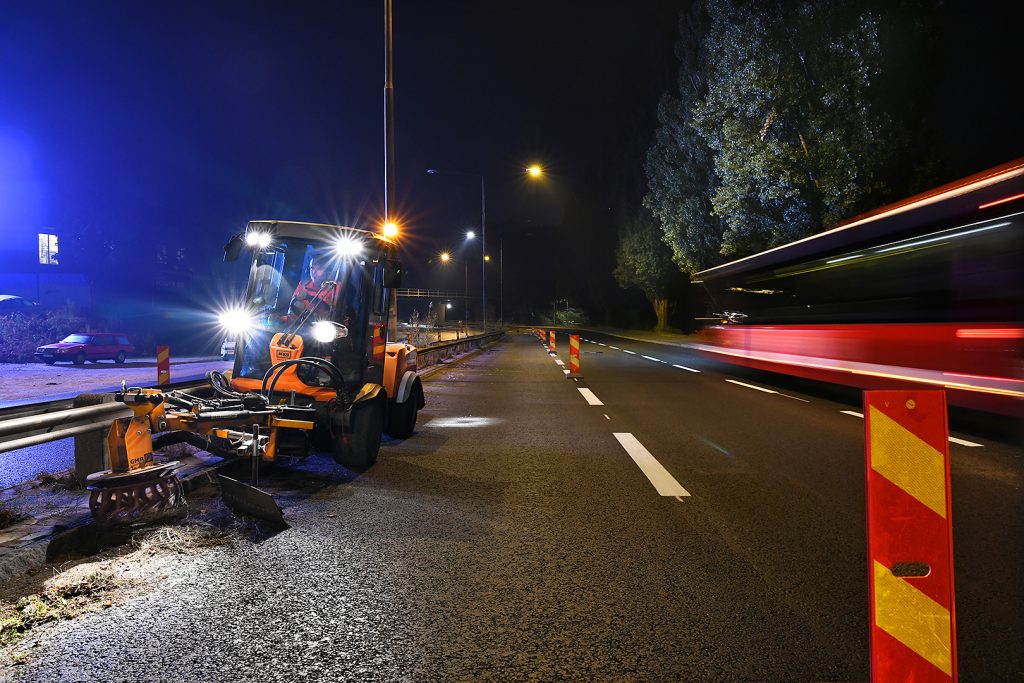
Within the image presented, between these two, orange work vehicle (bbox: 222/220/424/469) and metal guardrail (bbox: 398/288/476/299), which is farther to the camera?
metal guardrail (bbox: 398/288/476/299)

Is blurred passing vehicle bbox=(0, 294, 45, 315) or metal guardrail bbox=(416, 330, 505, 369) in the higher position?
blurred passing vehicle bbox=(0, 294, 45, 315)

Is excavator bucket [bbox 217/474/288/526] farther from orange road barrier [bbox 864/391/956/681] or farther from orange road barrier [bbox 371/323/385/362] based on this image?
orange road barrier [bbox 864/391/956/681]

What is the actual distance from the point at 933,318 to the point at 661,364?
13771 mm

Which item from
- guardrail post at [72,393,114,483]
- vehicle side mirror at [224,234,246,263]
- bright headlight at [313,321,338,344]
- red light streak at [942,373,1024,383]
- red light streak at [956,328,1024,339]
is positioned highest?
vehicle side mirror at [224,234,246,263]

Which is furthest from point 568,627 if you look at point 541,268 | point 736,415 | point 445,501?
point 541,268

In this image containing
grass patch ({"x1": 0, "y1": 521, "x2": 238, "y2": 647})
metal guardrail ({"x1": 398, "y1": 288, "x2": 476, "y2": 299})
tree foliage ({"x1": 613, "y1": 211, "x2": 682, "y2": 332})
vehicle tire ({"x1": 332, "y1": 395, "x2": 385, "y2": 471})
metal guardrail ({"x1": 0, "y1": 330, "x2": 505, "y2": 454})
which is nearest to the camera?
grass patch ({"x1": 0, "y1": 521, "x2": 238, "y2": 647})

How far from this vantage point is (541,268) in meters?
142

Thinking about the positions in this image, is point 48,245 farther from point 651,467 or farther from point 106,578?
point 106,578

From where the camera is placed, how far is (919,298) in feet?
35.6

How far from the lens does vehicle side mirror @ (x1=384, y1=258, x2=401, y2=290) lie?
7938mm

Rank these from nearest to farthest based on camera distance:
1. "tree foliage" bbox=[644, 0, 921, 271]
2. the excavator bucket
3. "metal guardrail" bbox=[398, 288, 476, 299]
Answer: the excavator bucket → "tree foliage" bbox=[644, 0, 921, 271] → "metal guardrail" bbox=[398, 288, 476, 299]

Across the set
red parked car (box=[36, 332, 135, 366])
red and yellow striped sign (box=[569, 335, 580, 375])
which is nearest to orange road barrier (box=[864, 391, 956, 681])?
red and yellow striped sign (box=[569, 335, 580, 375])

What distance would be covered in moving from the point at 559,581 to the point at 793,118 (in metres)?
23.9

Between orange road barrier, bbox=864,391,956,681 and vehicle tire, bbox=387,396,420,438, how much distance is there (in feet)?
23.1
